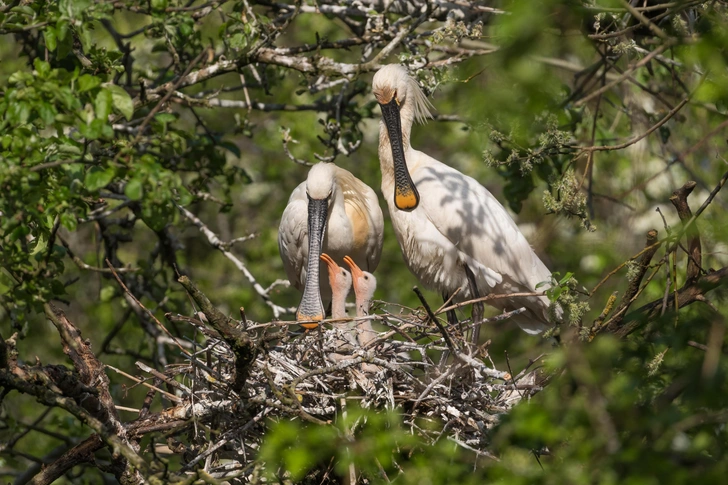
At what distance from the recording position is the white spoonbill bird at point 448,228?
270 inches

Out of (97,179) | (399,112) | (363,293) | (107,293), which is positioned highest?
→ (97,179)

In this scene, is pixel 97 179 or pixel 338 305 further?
pixel 338 305

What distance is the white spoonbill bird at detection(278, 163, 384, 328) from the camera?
6938 millimetres

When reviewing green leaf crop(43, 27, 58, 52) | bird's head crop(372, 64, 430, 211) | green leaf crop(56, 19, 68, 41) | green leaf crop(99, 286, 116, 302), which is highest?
green leaf crop(56, 19, 68, 41)

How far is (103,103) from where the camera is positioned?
3730mm

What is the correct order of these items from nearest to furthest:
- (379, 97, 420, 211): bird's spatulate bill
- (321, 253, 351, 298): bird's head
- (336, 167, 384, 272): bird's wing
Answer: (321, 253, 351, 298): bird's head < (379, 97, 420, 211): bird's spatulate bill < (336, 167, 384, 272): bird's wing

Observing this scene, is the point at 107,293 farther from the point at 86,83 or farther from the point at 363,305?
the point at 86,83

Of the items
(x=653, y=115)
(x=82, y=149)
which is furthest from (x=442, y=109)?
(x=82, y=149)

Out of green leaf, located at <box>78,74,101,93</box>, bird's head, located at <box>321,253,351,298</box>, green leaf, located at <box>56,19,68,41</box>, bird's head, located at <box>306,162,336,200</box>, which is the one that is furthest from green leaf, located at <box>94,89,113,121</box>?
bird's head, located at <box>306,162,336,200</box>

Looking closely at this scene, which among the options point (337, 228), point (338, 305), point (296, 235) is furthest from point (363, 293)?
point (296, 235)

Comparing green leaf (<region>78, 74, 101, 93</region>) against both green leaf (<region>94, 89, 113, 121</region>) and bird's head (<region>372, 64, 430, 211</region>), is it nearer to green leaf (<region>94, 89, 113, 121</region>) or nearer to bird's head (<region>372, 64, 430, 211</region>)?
green leaf (<region>94, 89, 113, 121</region>)

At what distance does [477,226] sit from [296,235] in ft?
4.83

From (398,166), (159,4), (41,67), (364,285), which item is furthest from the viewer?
(398,166)

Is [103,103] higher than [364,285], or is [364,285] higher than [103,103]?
[103,103]
